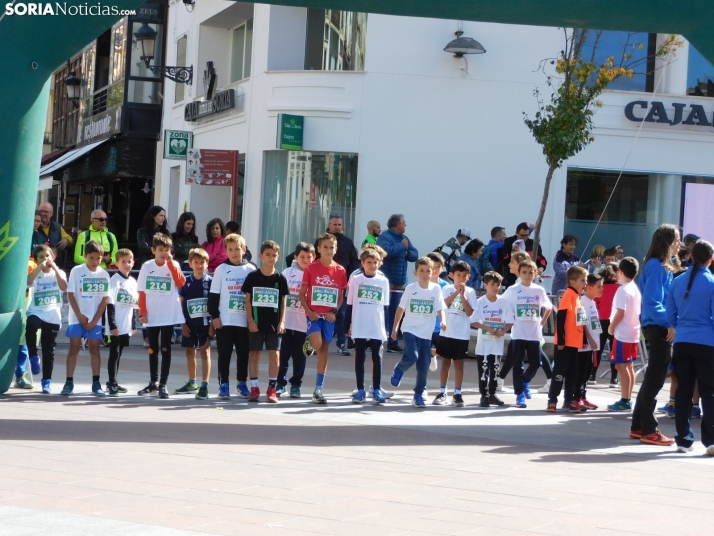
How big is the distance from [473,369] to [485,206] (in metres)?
6.21

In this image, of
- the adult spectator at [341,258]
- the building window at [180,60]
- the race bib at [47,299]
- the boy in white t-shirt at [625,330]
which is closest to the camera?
the race bib at [47,299]

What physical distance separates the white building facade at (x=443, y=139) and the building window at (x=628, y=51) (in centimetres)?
8

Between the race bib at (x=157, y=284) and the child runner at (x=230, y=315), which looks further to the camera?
the race bib at (x=157, y=284)

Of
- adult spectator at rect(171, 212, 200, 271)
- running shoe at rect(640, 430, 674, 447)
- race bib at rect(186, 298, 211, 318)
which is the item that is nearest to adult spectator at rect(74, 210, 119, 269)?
adult spectator at rect(171, 212, 200, 271)

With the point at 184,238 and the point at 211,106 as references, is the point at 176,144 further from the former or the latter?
the point at 184,238

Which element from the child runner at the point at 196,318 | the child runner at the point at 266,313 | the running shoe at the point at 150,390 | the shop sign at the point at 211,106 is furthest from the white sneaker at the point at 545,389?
the shop sign at the point at 211,106

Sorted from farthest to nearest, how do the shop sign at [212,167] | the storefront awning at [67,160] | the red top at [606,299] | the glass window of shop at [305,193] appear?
the storefront awning at [67,160]
the shop sign at [212,167]
the glass window of shop at [305,193]
the red top at [606,299]

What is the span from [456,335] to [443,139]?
32.3ft

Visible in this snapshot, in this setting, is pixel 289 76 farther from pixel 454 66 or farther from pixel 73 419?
pixel 73 419

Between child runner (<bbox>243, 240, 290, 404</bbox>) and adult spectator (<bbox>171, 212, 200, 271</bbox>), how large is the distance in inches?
185

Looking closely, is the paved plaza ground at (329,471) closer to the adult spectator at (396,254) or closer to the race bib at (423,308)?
the race bib at (423,308)

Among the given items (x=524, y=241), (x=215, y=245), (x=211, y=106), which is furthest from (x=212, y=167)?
(x=524, y=241)

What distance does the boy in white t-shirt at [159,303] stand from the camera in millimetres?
11500

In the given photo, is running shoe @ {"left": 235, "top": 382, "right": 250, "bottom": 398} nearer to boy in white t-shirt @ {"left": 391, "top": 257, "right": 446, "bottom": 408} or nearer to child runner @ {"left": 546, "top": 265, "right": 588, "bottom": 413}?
boy in white t-shirt @ {"left": 391, "top": 257, "right": 446, "bottom": 408}
